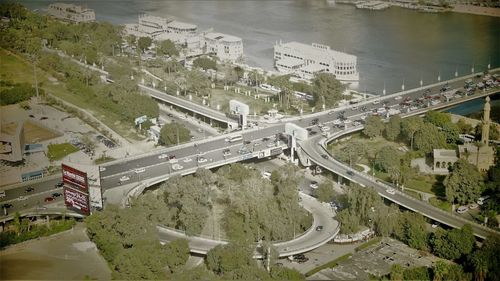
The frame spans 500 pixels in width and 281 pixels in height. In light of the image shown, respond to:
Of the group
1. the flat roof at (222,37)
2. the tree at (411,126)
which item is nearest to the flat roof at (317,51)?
the flat roof at (222,37)

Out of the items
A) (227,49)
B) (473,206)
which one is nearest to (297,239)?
(473,206)

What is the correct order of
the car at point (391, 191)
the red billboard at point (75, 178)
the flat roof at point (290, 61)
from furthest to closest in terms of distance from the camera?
the flat roof at point (290, 61) → the car at point (391, 191) → the red billboard at point (75, 178)

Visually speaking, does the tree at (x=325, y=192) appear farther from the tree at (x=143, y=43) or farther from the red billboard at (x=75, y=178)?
the tree at (x=143, y=43)

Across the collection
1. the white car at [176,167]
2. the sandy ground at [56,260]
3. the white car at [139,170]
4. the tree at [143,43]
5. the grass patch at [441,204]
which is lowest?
the sandy ground at [56,260]

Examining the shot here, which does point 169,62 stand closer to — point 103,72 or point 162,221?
point 103,72

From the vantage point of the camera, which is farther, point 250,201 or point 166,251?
point 250,201

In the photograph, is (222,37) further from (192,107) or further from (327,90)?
(327,90)

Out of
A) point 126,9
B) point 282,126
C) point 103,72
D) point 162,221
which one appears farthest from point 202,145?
point 126,9
